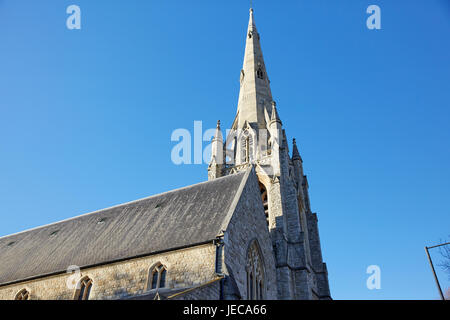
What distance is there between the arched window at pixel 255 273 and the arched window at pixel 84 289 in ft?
20.1

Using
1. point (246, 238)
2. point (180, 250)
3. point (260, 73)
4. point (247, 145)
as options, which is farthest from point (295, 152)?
point (180, 250)

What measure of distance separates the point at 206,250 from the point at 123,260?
3.53 meters

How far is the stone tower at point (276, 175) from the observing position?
17422 millimetres

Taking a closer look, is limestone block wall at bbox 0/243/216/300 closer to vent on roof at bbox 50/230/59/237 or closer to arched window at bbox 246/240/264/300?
arched window at bbox 246/240/264/300

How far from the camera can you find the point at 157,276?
38.8 ft

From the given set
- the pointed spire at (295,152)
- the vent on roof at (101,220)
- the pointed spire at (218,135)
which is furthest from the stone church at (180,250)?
the pointed spire at (218,135)

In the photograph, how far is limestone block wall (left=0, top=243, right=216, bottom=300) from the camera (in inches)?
433

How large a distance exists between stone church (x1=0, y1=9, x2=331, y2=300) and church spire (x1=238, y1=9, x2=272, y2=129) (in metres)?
6.26

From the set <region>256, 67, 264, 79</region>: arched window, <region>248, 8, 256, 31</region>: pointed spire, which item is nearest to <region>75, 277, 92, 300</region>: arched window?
<region>256, 67, 264, 79</region>: arched window

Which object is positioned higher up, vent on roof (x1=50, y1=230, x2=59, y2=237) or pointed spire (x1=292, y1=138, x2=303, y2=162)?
pointed spire (x1=292, y1=138, x2=303, y2=162)

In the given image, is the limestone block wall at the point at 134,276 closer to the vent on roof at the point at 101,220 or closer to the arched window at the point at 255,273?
the arched window at the point at 255,273

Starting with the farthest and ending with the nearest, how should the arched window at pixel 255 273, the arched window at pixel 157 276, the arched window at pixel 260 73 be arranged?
the arched window at pixel 260 73 < the arched window at pixel 255 273 < the arched window at pixel 157 276

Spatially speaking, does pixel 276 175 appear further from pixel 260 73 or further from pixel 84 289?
pixel 260 73
